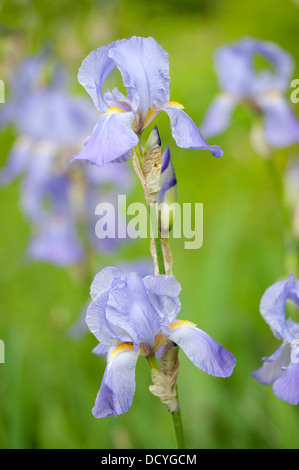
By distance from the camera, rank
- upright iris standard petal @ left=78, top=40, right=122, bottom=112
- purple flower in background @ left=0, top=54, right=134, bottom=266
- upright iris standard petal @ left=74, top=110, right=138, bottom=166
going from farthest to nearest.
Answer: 1. purple flower in background @ left=0, top=54, right=134, bottom=266
2. upright iris standard petal @ left=78, top=40, right=122, bottom=112
3. upright iris standard petal @ left=74, top=110, right=138, bottom=166

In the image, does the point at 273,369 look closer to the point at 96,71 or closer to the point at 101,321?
the point at 101,321

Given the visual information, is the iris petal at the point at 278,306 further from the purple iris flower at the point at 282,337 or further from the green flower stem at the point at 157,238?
the green flower stem at the point at 157,238

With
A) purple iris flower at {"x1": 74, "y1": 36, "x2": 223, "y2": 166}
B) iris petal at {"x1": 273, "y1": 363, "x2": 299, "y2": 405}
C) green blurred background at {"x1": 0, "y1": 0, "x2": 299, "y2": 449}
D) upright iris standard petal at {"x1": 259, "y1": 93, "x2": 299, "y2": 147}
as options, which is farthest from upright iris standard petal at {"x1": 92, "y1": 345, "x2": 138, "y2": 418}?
upright iris standard petal at {"x1": 259, "y1": 93, "x2": 299, "y2": 147}

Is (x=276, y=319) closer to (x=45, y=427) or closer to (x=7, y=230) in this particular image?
(x=45, y=427)

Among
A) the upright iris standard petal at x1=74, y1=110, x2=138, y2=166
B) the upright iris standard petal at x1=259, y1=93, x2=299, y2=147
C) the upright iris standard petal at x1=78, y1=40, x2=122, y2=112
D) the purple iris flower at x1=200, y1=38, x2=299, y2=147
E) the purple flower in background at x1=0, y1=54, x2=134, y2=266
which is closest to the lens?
the upright iris standard petal at x1=74, y1=110, x2=138, y2=166

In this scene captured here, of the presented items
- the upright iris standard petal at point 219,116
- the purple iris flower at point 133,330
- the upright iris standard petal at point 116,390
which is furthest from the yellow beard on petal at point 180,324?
the upright iris standard petal at point 219,116

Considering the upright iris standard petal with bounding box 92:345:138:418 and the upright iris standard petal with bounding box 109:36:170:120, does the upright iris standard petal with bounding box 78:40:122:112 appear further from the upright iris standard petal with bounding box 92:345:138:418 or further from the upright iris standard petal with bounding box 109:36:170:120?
the upright iris standard petal with bounding box 92:345:138:418
